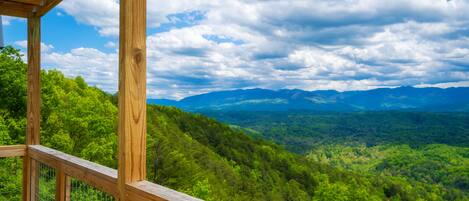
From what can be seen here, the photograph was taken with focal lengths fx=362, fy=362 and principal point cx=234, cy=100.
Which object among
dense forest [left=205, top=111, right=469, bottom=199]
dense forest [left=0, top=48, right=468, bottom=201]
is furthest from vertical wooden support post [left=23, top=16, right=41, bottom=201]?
dense forest [left=205, top=111, right=469, bottom=199]

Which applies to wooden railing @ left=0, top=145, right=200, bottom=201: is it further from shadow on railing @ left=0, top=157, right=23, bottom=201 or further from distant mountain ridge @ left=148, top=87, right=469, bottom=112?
distant mountain ridge @ left=148, top=87, right=469, bottom=112

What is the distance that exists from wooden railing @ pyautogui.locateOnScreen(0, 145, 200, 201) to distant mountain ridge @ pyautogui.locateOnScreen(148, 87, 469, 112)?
106 m

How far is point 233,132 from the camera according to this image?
45.8 metres

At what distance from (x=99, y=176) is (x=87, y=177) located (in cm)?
15

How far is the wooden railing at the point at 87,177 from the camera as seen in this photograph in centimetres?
122

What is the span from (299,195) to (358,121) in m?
63.1

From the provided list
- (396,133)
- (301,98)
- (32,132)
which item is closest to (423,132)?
(396,133)

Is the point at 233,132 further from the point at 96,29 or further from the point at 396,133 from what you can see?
the point at 396,133

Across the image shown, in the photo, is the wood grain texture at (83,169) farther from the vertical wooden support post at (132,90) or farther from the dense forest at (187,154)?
the dense forest at (187,154)

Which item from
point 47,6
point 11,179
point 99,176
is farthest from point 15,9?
point 11,179

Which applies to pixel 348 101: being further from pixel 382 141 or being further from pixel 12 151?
pixel 12 151

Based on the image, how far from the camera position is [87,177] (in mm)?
1720

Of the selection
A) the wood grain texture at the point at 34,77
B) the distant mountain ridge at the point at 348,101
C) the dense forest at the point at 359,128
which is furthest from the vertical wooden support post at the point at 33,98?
the distant mountain ridge at the point at 348,101

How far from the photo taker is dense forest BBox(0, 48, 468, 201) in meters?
11.1
